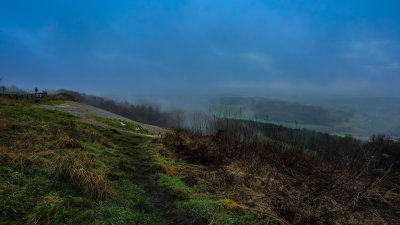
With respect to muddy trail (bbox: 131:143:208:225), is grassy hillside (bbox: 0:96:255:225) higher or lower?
higher

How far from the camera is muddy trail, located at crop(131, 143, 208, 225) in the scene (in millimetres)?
4305

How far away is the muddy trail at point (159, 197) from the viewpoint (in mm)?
4305

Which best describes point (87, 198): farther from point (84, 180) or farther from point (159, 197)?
point (159, 197)

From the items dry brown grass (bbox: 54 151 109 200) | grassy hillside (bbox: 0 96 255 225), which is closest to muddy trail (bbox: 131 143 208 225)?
grassy hillside (bbox: 0 96 255 225)

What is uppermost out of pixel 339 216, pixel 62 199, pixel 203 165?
pixel 62 199

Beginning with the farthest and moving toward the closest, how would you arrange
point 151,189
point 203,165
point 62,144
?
point 203,165 → point 62,144 → point 151,189

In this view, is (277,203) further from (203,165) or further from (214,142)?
(214,142)

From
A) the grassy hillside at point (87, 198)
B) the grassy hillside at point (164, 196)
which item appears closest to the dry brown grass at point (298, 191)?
the grassy hillside at point (164, 196)

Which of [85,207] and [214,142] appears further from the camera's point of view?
[214,142]

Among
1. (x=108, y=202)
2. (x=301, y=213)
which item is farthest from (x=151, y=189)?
(x=301, y=213)

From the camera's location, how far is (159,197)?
582 centimetres

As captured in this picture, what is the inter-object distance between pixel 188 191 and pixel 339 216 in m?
3.68

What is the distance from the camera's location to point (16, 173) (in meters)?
4.57

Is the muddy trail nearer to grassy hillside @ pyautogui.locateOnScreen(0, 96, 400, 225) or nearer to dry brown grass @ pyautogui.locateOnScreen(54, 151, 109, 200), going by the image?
grassy hillside @ pyautogui.locateOnScreen(0, 96, 400, 225)
